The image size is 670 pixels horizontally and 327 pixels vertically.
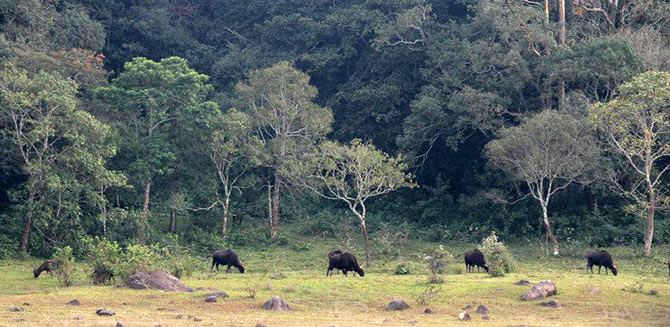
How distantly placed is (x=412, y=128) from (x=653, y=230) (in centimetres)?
1218

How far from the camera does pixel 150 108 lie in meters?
37.9

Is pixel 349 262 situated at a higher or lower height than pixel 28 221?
lower

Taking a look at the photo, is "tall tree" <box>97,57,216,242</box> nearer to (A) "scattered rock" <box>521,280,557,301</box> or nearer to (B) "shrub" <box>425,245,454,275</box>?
(B) "shrub" <box>425,245,454,275</box>

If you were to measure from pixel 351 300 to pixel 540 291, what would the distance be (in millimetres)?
4817

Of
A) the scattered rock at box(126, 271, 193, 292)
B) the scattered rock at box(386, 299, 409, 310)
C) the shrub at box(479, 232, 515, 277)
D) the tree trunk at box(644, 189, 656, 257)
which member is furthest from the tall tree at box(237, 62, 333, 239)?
the scattered rock at box(386, 299, 409, 310)

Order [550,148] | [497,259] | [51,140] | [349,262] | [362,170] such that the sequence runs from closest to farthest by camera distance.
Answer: [349,262]
[497,259]
[362,170]
[550,148]
[51,140]

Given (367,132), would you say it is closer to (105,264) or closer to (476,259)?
(476,259)

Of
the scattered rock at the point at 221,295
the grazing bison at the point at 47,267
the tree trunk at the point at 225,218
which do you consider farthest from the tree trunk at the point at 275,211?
the scattered rock at the point at 221,295

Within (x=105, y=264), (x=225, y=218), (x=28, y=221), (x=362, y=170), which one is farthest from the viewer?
(x=225, y=218)

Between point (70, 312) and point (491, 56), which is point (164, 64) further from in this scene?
point (70, 312)

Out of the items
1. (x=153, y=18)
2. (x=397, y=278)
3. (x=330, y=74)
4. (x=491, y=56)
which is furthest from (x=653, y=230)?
(x=153, y=18)

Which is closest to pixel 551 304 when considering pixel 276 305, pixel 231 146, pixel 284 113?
pixel 276 305

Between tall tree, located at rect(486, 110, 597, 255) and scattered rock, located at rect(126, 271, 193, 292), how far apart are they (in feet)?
55.3

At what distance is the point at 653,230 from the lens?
3647 cm
